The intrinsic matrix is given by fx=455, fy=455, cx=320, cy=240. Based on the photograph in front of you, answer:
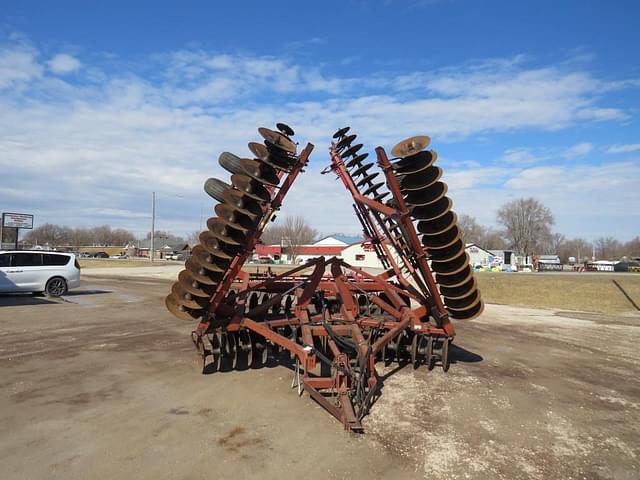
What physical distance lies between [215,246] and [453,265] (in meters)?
3.86

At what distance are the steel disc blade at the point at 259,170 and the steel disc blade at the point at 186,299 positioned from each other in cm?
202

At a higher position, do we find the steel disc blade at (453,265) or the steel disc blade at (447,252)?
the steel disc blade at (447,252)

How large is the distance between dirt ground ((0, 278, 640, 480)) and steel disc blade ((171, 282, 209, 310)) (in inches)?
44.3

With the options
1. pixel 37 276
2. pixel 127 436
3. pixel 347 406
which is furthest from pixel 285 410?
pixel 37 276

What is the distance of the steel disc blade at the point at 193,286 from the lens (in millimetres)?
6781

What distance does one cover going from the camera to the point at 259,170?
6754 millimetres

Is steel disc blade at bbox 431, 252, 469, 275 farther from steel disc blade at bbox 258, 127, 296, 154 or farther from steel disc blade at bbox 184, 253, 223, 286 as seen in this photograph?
steel disc blade at bbox 184, 253, 223, 286

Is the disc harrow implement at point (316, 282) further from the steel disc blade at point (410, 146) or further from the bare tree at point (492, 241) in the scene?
the bare tree at point (492, 241)

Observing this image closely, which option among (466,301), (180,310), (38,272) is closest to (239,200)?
(180,310)

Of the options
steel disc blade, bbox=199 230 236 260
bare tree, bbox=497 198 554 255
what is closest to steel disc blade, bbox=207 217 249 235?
steel disc blade, bbox=199 230 236 260

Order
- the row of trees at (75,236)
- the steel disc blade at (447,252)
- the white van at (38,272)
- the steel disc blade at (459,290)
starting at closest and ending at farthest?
the steel disc blade at (447,252) → the steel disc blade at (459,290) → the white van at (38,272) → the row of trees at (75,236)

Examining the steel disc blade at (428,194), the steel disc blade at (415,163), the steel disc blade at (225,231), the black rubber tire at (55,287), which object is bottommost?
the black rubber tire at (55,287)

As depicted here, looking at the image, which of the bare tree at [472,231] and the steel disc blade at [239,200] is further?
the bare tree at [472,231]

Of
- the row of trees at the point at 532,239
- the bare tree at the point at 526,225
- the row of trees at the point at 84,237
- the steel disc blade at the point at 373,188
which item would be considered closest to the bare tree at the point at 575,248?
the row of trees at the point at 532,239
